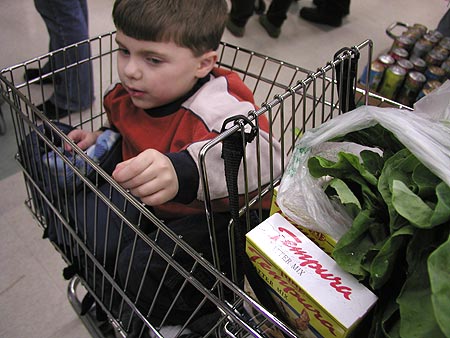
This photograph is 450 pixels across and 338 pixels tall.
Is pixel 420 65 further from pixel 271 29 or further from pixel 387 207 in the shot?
pixel 387 207

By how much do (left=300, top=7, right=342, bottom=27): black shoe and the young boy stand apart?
68.3 inches

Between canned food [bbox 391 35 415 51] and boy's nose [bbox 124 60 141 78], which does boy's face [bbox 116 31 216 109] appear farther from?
canned food [bbox 391 35 415 51]

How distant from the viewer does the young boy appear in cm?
64

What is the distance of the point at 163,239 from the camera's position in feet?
2.28

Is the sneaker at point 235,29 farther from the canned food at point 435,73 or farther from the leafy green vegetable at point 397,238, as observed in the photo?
the leafy green vegetable at point 397,238

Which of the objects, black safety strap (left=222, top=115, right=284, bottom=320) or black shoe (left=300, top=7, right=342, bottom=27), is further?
black shoe (left=300, top=7, right=342, bottom=27)

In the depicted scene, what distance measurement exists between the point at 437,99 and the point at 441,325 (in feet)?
1.16

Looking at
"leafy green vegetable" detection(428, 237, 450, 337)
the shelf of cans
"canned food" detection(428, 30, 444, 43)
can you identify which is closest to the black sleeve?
"leafy green vegetable" detection(428, 237, 450, 337)

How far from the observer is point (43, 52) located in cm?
194

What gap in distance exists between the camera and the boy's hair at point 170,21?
779 mm

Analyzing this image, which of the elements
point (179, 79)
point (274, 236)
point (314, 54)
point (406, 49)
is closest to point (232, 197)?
point (274, 236)

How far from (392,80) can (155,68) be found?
1.21 meters

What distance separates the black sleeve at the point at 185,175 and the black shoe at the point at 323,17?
2.08 m

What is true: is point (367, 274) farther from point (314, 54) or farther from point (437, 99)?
point (314, 54)
